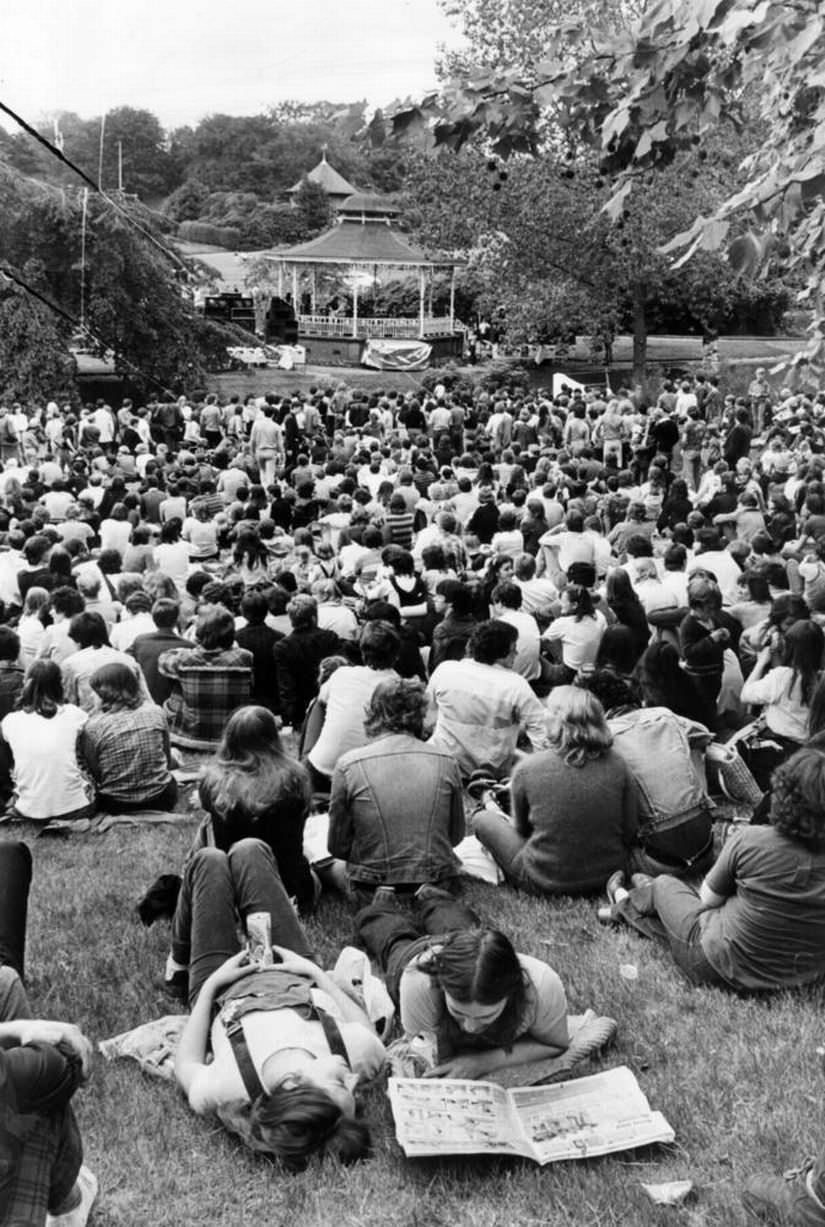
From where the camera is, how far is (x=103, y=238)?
2898cm

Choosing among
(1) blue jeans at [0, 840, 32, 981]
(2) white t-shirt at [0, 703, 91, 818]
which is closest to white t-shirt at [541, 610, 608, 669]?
(2) white t-shirt at [0, 703, 91, 818]

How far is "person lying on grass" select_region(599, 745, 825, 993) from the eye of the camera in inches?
171

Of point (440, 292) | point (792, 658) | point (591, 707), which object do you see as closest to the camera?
point (591, 707)

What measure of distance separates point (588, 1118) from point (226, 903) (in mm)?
1425

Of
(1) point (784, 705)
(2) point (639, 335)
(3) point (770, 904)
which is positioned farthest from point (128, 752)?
(2) point (639, 335)

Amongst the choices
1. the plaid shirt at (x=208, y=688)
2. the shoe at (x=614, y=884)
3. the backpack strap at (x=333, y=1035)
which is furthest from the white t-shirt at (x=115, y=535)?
the backpack strap at (x=333, y=1035)

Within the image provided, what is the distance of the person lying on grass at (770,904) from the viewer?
14.3 ft

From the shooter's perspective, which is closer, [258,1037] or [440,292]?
[258,1037]

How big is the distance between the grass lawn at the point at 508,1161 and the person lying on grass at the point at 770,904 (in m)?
0.10

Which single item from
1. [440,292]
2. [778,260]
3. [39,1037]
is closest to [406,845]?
[39,1037]

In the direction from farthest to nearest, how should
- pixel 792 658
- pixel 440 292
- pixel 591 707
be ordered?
pixel 440 292, pixel 792 658, pixel 591 707

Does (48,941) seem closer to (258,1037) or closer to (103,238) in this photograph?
(258,1037)

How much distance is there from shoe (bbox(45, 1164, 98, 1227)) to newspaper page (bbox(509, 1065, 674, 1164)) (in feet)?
4.01

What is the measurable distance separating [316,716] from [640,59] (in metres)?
3.54
